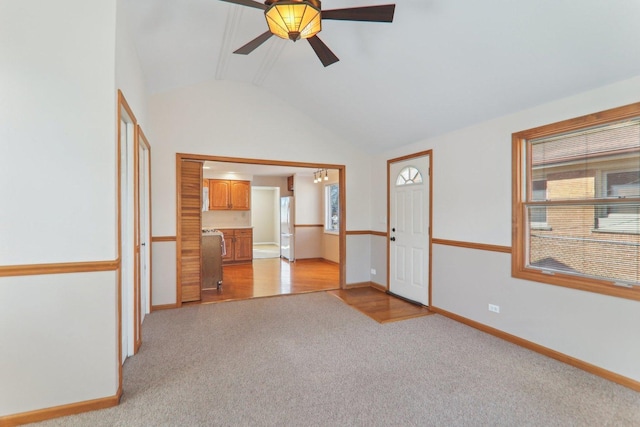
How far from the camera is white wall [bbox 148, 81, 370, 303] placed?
156 inches

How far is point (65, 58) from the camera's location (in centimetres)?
189

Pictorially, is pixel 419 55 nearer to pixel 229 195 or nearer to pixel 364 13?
pixel 364 13

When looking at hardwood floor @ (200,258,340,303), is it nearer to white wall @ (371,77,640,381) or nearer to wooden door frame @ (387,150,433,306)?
wooden door frame @ (387,150,433,306)

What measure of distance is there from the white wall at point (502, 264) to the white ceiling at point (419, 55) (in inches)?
5.8

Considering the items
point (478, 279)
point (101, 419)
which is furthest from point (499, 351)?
point (101, 419)

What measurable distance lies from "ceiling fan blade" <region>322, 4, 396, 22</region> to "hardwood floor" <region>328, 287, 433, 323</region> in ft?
9.86

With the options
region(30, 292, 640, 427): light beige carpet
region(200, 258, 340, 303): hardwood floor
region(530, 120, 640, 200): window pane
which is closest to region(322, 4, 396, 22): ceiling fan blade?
region(530, 120, 640, 200): window pane

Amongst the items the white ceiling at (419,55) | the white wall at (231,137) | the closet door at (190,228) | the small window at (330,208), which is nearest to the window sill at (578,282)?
the white ceiling at (419,55)

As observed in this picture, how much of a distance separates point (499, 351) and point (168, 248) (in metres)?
3.95

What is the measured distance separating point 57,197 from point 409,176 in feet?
13.0

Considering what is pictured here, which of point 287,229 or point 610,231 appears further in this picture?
point 287,229

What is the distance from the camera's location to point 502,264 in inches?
123

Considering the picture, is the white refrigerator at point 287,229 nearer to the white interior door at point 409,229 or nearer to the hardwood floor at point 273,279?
the hardwood floor at point 273,279

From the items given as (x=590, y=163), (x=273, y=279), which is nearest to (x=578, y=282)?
(x=590, y=163)
